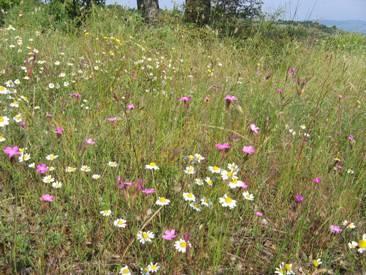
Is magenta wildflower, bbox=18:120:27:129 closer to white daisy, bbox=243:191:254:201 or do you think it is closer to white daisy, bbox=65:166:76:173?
white daisy, bbox=65:166:76:173

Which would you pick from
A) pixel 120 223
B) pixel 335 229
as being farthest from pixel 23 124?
pixel 335 229

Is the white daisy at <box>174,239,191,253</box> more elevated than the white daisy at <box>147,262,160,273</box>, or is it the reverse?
the white daisy at <box>174,239,191,253</box>

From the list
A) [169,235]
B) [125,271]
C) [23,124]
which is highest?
[23,124]

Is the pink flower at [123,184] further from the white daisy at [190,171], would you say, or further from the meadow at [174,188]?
the white daisy at [190,171]

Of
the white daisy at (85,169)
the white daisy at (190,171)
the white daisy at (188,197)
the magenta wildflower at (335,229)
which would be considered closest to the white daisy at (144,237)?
the white daisy at (188,197)

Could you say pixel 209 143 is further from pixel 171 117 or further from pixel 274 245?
pixel 274 245

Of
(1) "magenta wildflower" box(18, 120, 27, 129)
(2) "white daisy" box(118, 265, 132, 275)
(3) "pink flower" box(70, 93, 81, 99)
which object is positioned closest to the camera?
(2) "white daisy" box(118, 265, 132, 275)

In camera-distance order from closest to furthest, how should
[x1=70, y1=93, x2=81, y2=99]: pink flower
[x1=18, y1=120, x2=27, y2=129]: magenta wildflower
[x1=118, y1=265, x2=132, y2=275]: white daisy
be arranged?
[x1=118, y1=265, x2=132, y2=275]: white daisy < [x1=18, y1=120, x2=27, y2=129]: magenta wildflower < [x1=70, y1=93, x2=81, y2=99]: pink flower

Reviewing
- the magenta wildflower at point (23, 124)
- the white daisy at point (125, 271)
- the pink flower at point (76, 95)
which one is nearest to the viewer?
the white daisy at point (125, 271)

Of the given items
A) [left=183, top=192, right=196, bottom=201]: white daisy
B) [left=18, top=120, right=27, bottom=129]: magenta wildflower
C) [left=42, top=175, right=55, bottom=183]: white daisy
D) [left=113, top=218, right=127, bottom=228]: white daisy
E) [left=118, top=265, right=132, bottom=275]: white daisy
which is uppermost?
[left=18, top=120, right=27, bottom=129]: magenta wildflower

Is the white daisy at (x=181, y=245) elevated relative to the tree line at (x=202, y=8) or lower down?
lower down

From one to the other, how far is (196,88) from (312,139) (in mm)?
1018

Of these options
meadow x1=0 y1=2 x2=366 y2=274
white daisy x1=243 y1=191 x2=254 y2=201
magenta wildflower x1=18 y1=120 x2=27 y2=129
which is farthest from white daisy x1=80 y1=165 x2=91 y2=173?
white daisy x1=243 y1=191 x2=254 y2=201

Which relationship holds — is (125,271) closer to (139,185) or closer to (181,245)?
(181,245)
